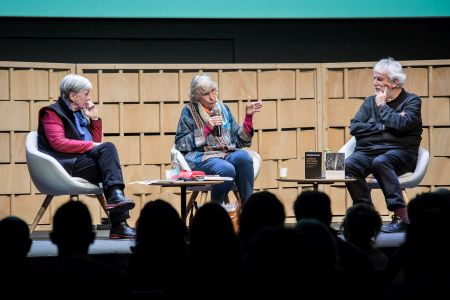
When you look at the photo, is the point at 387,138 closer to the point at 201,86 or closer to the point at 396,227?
the point at 396,227

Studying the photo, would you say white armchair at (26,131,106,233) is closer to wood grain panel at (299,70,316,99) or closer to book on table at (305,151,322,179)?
book on table at (305,151,322,179)

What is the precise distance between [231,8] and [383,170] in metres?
2.56

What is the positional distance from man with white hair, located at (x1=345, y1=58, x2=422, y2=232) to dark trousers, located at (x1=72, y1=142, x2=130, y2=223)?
1.54 m

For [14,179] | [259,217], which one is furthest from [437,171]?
Answer: [259,217]

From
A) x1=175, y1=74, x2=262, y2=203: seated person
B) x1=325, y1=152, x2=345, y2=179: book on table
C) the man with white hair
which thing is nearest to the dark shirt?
the man with white hair

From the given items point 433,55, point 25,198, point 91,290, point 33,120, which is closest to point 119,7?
point 33,120

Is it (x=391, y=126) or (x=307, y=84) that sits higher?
(x=307, y=84)

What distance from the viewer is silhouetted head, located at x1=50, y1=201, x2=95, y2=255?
273cm

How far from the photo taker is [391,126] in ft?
18.6

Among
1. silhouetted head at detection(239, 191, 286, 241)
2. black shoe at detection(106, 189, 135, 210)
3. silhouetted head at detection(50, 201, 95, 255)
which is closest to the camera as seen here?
silhouetted head at detection(50, 201, 95, 255)

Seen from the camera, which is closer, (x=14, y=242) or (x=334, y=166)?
(x=14, y=242)

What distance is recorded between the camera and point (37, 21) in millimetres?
7773

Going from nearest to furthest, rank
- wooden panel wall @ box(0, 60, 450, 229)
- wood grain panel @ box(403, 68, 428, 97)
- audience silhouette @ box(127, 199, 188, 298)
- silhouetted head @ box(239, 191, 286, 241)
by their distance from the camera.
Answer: audience silhouette @ box(127, 199, 188, 298) < silhouetted head @ box(239, 191, 286, 241) < wooden panel wall @ box(0, 60, 450, 229) < wood grain panel @ box(403, 68, 428, 97)

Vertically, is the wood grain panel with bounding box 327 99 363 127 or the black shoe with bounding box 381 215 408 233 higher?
the wood grain panel with bounding box 327 99 363 127
